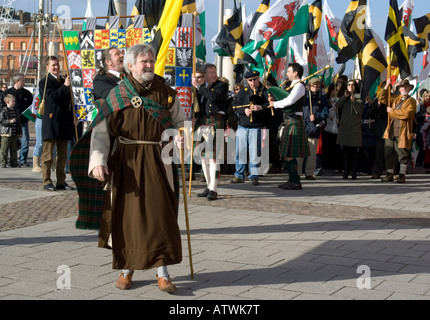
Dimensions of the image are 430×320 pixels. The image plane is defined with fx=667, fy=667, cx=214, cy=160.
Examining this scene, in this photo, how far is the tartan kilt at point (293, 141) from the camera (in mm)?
11250

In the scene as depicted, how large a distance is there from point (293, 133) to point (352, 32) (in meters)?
3.07

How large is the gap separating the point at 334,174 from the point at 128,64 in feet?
32.3

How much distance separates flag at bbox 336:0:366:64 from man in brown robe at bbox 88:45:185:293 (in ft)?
27.7

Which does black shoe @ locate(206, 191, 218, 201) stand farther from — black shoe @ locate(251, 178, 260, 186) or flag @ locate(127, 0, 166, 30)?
flag @ locate(127, 0, 166, 30)

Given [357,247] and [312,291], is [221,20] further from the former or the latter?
[312,291]

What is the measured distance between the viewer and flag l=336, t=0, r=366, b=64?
513 inches

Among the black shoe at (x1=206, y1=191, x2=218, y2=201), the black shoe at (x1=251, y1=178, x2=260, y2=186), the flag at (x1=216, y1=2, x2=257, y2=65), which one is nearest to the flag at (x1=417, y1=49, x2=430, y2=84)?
the flag at (x1=216, y1=2, x2=257, y2=65)

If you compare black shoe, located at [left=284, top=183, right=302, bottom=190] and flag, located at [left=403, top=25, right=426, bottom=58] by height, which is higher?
flag, located at [left=403, top=25, right=426, bottom=58]

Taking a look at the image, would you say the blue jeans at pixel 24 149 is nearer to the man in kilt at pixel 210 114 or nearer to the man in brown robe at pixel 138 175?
the man in kilt at pixel 210 114

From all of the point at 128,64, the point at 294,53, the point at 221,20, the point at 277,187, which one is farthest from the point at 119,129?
the point at 221,20

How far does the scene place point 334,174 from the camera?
1445cm

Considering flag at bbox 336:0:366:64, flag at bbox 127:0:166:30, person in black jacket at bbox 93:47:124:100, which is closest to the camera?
person in black jacket at bbox 93:47:124:100

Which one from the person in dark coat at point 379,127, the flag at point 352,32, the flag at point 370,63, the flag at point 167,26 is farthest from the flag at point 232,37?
the flag at point 167,26
